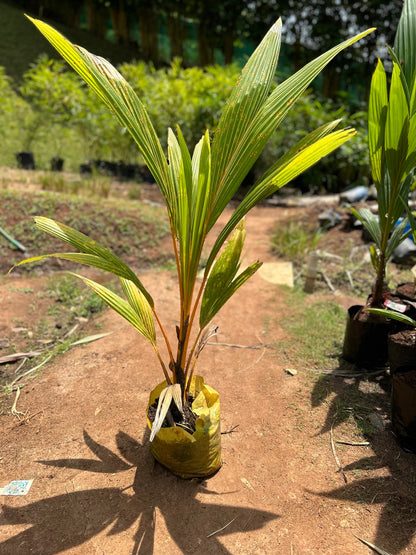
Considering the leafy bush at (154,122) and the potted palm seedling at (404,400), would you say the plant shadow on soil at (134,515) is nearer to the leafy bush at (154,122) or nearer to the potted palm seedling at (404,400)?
the potted palm seedling at (404,400)

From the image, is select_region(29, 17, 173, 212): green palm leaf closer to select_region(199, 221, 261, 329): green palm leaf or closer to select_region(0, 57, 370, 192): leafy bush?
select_region(199, 221, 261, 329): green palm leaf

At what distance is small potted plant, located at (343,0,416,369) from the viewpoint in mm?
1625

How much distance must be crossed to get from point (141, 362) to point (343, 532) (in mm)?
1210

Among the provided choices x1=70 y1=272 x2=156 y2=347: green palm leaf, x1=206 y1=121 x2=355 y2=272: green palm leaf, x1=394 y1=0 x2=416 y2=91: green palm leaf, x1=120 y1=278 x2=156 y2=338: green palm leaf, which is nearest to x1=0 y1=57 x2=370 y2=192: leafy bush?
x1=394 y1=0 x2=416 y2=91: green palm leaf

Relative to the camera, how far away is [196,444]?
54.6 inches

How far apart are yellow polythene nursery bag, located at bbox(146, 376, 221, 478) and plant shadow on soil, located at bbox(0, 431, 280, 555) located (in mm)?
63

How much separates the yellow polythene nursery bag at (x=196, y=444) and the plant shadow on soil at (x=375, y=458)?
0.42m

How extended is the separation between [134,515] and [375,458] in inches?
37.5

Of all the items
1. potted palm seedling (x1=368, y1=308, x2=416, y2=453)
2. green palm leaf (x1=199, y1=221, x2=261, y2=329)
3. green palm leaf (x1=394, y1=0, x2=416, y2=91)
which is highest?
green palm leaf (x1=394, y1=0, x2=416, y2=91)

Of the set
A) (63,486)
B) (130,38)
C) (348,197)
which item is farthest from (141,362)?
(130,38)

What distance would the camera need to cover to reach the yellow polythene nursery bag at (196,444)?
4.52 ft

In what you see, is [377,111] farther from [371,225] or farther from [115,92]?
[115,92]

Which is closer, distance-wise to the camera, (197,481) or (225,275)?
(225,275)

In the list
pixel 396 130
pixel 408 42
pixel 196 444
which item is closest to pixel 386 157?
pixel 396 130
